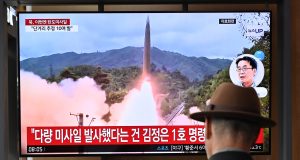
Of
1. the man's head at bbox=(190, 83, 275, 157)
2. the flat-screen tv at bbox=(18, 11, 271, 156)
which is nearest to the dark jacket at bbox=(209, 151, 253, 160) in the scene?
the man's head at bbox=(190, 83, 275, 157)

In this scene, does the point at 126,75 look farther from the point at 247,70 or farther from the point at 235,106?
the point at 235,106

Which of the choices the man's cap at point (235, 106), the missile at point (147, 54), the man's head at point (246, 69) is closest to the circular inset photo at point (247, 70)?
the man's head at point (246, 69)

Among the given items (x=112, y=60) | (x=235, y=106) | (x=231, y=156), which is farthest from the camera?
(x=112, y=60)

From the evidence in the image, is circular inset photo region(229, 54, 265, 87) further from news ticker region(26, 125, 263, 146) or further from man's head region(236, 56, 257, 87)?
news ticker region(26, 125, 263, 146)

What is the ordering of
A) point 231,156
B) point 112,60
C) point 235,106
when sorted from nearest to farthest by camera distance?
point 231,156, point 235,106, point 112,60

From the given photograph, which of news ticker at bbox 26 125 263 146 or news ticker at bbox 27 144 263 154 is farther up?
news ticker at bbox 26 125 263 146

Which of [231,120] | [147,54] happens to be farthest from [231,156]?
[147,54]
